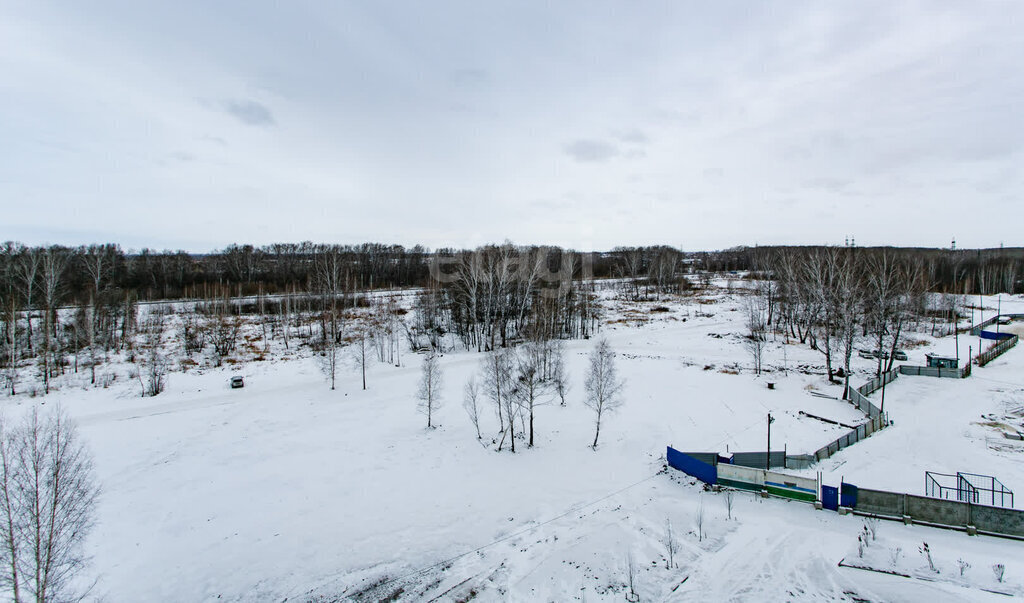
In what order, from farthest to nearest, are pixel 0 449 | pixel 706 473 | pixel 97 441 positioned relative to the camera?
pixel 97 441 → pixel 706 473 → pixel 0 449

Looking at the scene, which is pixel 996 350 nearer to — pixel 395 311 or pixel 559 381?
pixel 559 381

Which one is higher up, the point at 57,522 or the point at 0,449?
the point at 0,449

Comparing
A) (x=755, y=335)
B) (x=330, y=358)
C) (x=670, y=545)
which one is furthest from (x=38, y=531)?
(x=755, y=335)

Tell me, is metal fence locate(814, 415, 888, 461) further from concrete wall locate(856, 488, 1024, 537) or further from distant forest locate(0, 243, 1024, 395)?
distant forest locate(0, 243, 1024, 395)

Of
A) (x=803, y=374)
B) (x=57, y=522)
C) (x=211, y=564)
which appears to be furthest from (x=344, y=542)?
(x=803, y=374)

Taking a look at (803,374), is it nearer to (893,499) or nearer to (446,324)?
(893,499)

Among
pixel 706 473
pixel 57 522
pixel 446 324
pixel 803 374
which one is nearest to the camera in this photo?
pixel 57 522

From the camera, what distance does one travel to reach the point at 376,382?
37.9 metres

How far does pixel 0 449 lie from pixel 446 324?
51.8 metres

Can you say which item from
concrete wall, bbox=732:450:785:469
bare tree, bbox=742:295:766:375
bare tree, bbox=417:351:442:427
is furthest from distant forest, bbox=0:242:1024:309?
concrete wall, bbox=732:450:785:469

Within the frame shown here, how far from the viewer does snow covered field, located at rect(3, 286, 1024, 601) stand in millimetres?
14719

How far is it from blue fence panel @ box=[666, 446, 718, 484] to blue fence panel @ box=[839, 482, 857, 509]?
4.71m

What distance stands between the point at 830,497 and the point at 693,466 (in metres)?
5.39

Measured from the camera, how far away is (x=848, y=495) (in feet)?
58.0
